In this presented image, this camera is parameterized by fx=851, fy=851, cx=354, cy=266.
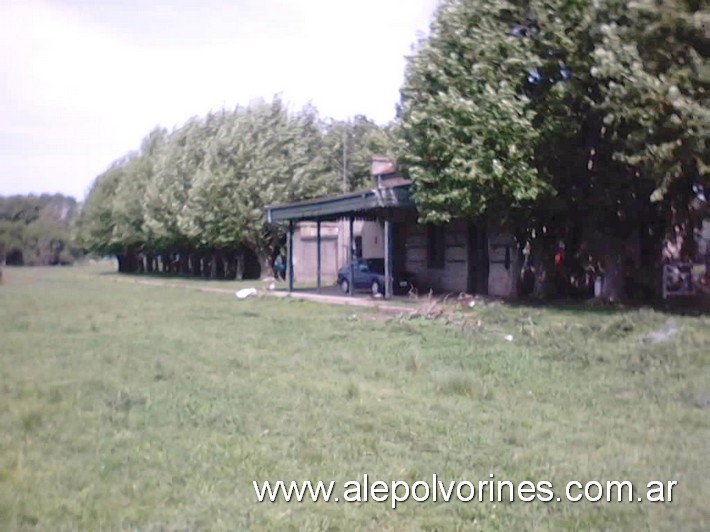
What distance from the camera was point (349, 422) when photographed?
8812 mm

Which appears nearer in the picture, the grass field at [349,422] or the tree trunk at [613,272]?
the grass field at [349,422]

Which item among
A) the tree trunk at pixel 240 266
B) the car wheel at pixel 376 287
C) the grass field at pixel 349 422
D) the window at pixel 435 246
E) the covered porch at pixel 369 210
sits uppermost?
the covered porch at pixel 369 210

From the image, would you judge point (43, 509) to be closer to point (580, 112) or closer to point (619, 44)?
point (619, 44)

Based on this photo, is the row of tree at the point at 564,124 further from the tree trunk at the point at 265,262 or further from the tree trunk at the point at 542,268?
the tree trunk at the point at 265,262

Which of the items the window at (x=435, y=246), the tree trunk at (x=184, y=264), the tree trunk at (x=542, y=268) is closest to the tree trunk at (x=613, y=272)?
the tree trunk at (x=542, y=268)

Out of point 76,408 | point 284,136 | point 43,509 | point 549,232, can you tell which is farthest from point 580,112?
point 284,136

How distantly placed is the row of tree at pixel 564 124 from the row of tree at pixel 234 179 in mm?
21601

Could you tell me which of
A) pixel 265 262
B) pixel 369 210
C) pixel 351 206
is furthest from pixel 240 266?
pixel 351 206

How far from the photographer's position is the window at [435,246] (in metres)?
Result: 33.7

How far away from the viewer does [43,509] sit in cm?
603

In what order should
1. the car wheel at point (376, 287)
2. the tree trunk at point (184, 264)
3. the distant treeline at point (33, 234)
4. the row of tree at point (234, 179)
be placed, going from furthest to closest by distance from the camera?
the distant treeline at point (33, 234) → the tree trunk at point (184, 264) → the row of tree at point (234, 179) → the car wheel at point (376, 287)

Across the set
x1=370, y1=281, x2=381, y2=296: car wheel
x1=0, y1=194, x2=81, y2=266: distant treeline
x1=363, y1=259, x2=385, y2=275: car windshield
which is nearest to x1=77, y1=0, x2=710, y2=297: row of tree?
x1=370, y1=281, x2=381, y2=296: car wheel

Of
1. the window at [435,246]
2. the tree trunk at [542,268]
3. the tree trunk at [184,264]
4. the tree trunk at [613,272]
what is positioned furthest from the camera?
the tree trunk at [184,264]

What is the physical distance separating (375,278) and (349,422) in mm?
24728
